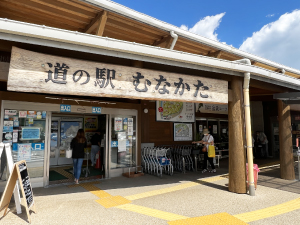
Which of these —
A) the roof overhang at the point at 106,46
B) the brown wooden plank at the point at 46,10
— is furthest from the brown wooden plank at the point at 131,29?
the roof overhang at the point at 106,46

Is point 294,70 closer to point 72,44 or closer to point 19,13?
point 72,44

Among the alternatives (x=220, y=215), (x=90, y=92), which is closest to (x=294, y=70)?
(x=220, y=215)

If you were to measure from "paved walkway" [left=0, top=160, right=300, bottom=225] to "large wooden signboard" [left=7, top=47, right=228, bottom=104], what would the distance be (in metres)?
2.20

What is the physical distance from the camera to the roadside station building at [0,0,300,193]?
338 centimetres

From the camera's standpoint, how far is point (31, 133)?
19.7 ft

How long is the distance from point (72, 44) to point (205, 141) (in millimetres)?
6140

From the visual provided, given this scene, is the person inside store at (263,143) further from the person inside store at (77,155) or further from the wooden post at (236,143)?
the person inside store at (77,155)

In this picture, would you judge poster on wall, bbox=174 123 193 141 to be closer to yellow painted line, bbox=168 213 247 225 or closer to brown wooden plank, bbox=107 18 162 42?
brown wooden plank, bbox=107 18 162 42

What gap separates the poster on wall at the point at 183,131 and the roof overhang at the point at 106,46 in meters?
5.14

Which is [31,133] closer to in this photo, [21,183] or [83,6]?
[21,183]

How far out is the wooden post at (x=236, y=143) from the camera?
5262mm

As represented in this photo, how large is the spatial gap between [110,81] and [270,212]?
3931mm

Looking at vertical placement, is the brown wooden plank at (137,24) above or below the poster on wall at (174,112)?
above

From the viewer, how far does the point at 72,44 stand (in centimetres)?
348
